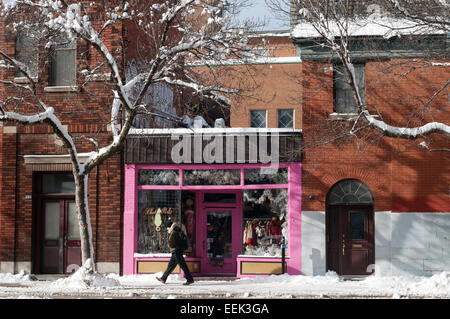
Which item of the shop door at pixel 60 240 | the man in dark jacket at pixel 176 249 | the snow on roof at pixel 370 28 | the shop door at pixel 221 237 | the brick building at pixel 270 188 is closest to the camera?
the man in dark jacket at pixel 176 249

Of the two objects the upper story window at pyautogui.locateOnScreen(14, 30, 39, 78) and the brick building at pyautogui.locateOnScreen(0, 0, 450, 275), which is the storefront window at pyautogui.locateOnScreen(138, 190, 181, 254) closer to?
the brick building at pyautogui.locateOnScreen(0, 0, 450, 275)

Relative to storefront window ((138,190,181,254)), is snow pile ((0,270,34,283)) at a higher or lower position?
lower

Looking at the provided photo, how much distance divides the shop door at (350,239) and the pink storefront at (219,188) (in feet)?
3.40

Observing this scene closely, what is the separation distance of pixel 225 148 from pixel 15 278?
23.5 ft

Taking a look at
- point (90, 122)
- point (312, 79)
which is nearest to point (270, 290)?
point (312, 79)

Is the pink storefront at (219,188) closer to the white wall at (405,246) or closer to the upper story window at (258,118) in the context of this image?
the white wall at (405,246)

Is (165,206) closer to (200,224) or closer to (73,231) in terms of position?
(200,224)

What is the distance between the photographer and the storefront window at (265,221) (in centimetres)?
1928

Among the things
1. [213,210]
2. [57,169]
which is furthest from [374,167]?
[57,169]

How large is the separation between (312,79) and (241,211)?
457 centimetres

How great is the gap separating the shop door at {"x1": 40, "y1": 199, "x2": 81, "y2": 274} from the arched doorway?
7632 mm

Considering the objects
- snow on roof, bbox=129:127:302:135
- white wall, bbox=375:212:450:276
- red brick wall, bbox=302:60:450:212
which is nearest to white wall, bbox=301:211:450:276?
white wall, bbox=375:212:450:276

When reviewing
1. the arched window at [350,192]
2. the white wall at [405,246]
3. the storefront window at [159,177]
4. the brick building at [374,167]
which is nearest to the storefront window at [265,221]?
the brick building at [374,167]

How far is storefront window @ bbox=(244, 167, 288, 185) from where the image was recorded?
19250mm
